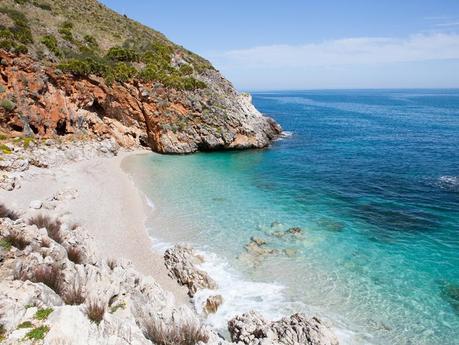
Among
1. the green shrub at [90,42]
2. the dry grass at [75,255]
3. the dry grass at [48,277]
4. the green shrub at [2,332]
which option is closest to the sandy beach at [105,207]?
the dry grass at [75,255]

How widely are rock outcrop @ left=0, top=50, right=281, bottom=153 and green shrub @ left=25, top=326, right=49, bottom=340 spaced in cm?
3650

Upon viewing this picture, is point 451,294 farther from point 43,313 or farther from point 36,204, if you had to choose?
point 36,204

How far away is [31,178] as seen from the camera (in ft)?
96.1

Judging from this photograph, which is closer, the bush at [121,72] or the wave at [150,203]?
the wave at [150,203]

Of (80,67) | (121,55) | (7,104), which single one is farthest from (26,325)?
(121,55)

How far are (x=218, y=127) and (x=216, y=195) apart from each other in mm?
21436

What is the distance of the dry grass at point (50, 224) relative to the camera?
17.6 meters

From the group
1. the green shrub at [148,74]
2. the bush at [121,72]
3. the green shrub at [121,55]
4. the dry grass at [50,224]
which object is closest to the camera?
the dry grass at [50,224]

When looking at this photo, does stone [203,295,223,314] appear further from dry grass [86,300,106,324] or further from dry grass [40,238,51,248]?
dry grass [40,238,51,248]

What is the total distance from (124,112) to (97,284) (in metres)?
40.0

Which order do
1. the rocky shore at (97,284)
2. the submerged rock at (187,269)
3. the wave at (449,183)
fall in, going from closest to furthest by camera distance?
the rocky shore at (97,284) < the submerged rock at (187,269) < the wave at (449,183)

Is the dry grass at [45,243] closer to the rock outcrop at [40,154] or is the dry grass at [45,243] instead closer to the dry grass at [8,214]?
the dry grass at [8,214]

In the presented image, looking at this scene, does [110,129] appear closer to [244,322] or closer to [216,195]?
[216,195]

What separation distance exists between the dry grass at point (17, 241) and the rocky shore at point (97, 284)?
0.13 ft
